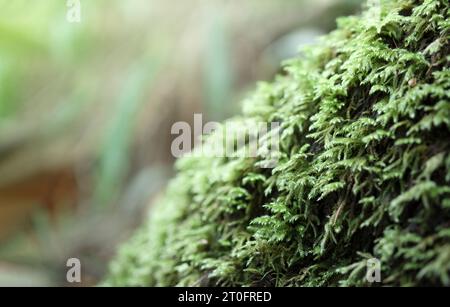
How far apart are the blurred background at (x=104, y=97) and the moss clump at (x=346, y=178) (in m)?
1.82

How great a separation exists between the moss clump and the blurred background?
1823 millimetres

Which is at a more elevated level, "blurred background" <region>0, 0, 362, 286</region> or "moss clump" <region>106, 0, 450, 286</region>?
"blurred background" <region>0, 0, 362, 286</region>

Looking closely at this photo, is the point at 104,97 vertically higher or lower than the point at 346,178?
higher

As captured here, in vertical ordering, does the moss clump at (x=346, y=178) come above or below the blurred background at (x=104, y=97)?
below

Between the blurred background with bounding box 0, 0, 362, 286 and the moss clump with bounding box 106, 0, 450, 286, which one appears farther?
the blurred background with bounding box 0, 0, 362, 286

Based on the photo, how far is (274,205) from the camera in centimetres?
118

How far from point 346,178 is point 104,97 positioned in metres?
3.14

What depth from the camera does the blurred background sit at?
3.42m

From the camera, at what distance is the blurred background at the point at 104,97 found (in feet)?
11.2

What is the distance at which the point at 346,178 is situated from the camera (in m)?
1.10

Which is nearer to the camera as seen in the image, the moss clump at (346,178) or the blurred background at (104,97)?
the moss clump at (346,178)

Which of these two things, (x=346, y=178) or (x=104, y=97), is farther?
(x=104, y=97)
